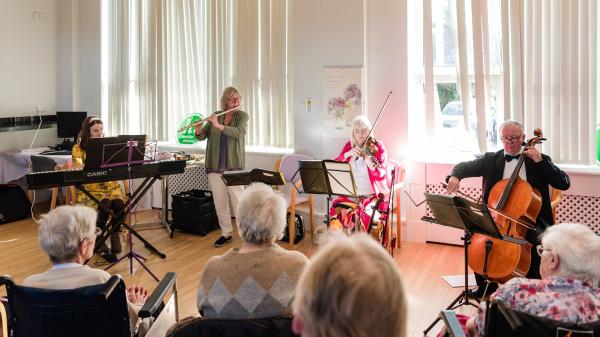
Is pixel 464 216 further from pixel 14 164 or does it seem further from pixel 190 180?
pixel 14 164

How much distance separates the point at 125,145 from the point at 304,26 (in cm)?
226

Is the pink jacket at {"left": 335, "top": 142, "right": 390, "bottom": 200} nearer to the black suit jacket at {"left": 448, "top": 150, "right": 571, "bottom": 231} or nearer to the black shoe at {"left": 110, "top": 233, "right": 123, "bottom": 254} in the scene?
the black suit jacket at {"left": 448, "top": 150, "right": 571, "bottom": 231}

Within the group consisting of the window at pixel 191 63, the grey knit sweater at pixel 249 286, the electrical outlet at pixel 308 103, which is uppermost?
the window at pixel 191 63

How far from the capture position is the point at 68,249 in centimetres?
241

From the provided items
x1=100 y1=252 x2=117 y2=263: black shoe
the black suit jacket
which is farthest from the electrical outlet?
x1=100 y1=252 x2=117 y2=263: black shoe

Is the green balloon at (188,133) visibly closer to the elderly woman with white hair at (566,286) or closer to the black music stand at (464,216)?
the black music stand at (464,216)

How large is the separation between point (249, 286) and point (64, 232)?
0.90 m

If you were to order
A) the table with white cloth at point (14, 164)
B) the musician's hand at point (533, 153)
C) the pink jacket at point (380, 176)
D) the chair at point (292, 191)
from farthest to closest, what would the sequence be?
the table with white cloth at point (14, 164)
the chair at point (292, 191)
the pink jacket at point (380, 176)
the musician's hand at point (533, 153)

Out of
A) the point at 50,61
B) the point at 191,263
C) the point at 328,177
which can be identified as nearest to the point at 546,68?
the point at 328,177

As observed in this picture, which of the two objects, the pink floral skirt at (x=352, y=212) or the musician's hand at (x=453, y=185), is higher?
the musician's hand at (x=453, y=185)

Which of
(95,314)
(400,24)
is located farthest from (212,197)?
(95,314)

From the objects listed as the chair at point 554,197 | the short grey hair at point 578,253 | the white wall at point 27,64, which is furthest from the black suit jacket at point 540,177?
the white wall at point 27,64

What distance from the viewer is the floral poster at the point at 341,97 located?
5.55 m

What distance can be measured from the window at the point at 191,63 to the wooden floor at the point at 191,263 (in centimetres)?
146
